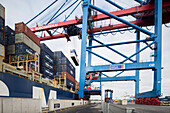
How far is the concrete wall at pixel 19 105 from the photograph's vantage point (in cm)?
896

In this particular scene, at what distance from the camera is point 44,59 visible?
29797 millimetres

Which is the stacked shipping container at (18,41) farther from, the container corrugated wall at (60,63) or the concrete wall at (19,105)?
the container corrugated wall at (60,63)

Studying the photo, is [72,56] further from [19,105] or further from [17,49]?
[19,105]

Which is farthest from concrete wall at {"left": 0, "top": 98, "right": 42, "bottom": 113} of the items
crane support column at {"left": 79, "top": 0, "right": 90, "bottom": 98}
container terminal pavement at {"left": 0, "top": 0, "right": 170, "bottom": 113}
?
crane support column at {"left": 79, "top": 0, "right": 90, "bottom": 98}

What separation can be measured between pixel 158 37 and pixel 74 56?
53.5 feet

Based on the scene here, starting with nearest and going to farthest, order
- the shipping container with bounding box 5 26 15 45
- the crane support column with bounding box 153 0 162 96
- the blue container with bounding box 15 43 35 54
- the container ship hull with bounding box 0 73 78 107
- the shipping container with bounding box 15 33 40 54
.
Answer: the container ship hull with bounding box 0 73 78 107 < the crane support column with bounding box 153 0 162 96 < the blue container with bounding box 15 43 35 54 < the shipping container with bounding box 15 33 40 54 < the shipping container with bounding box 5 26 15 45

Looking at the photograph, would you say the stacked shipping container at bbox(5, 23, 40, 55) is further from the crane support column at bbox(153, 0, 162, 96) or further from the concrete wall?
the crane support column at bbox(153, 0, 162, 96)

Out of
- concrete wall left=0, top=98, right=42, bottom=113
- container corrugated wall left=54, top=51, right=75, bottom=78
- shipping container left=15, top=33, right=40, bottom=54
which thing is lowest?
concrete wall left=0, top=98, right=42, bottom=113

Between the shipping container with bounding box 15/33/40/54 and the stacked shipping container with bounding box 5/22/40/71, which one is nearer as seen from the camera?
the stacked shipping container with bounding box 5/22/40/71

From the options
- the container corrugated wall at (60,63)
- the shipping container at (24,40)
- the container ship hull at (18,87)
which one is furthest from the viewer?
the container corrugated wall at (60,63)

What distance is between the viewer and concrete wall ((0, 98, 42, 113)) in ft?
29.4

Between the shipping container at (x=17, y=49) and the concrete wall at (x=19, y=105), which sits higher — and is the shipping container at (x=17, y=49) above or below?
above

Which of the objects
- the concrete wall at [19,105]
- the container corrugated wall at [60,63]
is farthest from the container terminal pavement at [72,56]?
the container corrugated wall at [60,63]

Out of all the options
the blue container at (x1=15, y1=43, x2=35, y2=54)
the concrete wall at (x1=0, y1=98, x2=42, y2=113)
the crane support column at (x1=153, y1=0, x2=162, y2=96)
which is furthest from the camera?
the blue container at (x1=15, y1=43, x2=35, y2=54)
